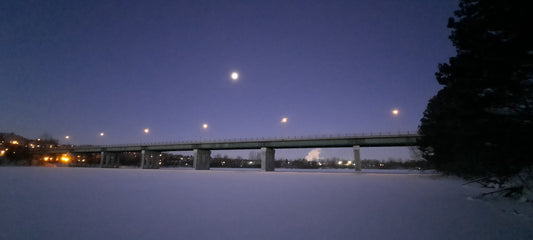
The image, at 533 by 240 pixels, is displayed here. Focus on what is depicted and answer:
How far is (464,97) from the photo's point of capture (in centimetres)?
1298

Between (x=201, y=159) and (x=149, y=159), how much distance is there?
25235 millimetres

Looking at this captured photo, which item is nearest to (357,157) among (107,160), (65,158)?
(107,160)

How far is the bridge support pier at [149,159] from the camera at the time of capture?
81.1 meters

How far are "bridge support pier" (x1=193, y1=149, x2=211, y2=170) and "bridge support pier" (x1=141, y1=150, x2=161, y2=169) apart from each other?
2367cm

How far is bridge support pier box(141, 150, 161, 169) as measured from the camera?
266 ft

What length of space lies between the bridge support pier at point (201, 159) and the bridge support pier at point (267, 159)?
72.5 feet

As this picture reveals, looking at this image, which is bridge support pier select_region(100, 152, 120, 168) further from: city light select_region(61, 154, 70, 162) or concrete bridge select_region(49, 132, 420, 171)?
city light select_region(61, 154, 70, 162)

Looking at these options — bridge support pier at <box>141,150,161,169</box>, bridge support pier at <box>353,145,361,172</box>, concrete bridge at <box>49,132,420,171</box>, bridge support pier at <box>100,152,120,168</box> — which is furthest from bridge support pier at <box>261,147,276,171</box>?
bridge support pier at <box>100,152,120,168</box>

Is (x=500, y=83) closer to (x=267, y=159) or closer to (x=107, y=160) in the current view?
(x=267, y=159)

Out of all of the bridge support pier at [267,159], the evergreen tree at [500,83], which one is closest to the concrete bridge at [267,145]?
the bridge support pier at [267,159]

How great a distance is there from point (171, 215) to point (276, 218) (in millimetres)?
3283

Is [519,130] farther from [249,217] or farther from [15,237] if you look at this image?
[15,237]

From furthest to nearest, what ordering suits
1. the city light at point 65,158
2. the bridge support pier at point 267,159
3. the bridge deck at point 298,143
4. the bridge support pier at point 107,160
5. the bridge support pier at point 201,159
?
1. the city light at point 65,158
2. the bridge support pier at point 107,160
3. the bridge support pier at point 201,159
4. the bridge support pier at point 267,159
5. the bridge deck at point 298,143

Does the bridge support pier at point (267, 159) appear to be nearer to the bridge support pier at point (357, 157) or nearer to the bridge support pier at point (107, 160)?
the bridge support pier at point (357, 157)
